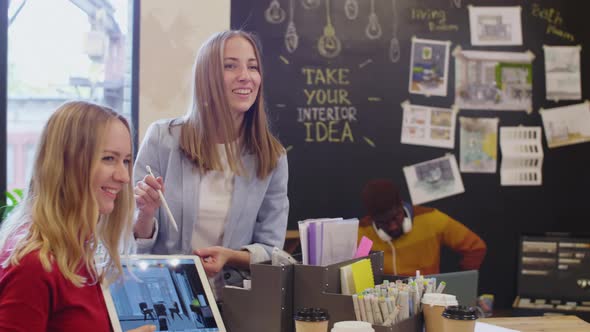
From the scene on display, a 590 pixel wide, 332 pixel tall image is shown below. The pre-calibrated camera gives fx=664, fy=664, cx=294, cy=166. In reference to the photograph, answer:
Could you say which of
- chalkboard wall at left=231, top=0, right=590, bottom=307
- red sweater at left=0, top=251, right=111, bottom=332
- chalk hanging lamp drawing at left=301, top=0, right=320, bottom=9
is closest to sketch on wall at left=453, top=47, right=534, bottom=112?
chalkboard wall at left=231, top=0, right=590, bottom=307

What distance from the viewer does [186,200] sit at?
→ 188 cm

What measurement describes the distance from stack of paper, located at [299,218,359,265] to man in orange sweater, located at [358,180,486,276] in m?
2.17

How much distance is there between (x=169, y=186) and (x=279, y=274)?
536 millimetres

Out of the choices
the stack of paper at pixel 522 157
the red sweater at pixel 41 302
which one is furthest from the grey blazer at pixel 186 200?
the stack of paper at pixel 522 157

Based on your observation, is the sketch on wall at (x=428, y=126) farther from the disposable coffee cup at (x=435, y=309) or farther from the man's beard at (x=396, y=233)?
the disposable coffee cup at (x=435, y=309)

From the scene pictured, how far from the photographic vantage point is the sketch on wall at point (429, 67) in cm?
385

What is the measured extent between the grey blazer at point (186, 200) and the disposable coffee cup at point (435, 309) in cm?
51

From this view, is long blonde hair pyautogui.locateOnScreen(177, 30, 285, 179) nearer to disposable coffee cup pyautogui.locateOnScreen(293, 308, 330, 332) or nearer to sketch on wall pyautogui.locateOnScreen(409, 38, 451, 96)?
disposable coffee cup pyautogui.locateOnScreen(293, 308, 330, 332)

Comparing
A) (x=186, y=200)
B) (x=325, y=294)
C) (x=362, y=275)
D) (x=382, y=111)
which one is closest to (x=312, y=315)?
(x=325, y=294)

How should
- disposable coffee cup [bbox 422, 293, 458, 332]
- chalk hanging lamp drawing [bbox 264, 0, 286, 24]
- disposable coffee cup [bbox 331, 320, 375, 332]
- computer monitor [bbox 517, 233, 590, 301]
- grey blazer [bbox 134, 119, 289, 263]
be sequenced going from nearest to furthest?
disposable coffee cup [bbox 331, 320, 375, 332]
disposable coffee cup [bbox 422, 293, 458, 332]
grey blazer [bbox 134, 119, 289, 263]
computer monitor [bbox 517, 233, 590, 301]
chalk hanging lamp drawing [bbox 264, 0, 286, 24]

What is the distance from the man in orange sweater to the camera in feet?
12.3

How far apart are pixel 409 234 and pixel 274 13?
4.83 ft

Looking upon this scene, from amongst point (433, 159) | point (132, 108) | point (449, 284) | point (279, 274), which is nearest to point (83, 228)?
point (279, 274)

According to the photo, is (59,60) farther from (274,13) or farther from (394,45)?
(394,45)
